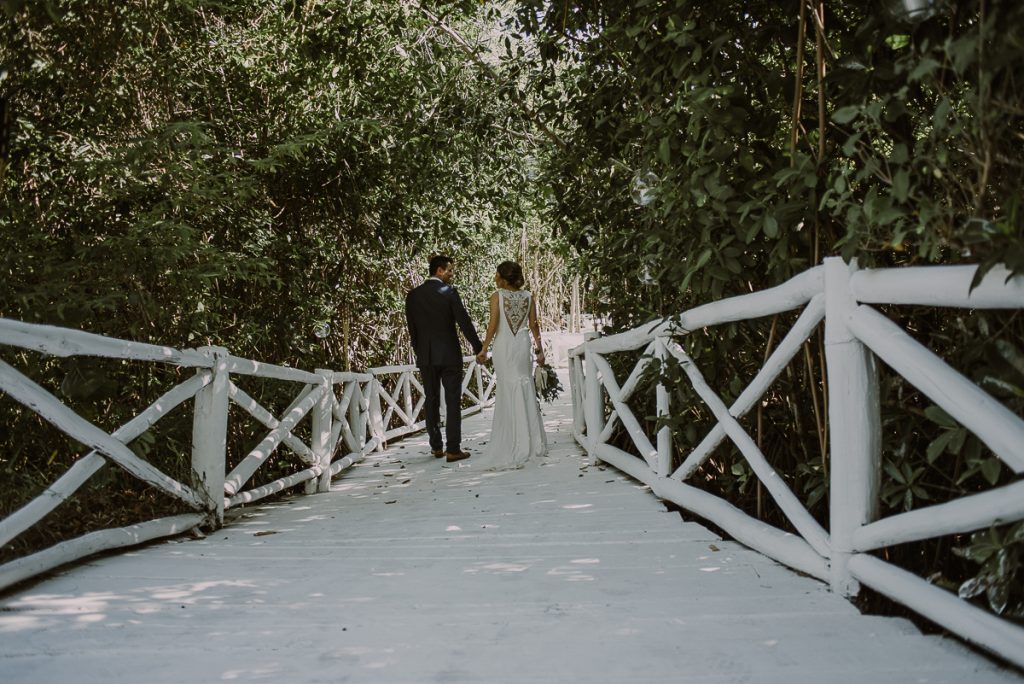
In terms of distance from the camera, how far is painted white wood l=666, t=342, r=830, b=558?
3104 millimetres

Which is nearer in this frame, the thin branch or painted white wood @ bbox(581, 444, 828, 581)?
painted white wood @ bbox(581, 444, 828, 581)

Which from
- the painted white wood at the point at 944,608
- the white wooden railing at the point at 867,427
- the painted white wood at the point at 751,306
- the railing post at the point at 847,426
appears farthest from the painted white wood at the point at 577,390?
the painted white wood at the point at 944,608

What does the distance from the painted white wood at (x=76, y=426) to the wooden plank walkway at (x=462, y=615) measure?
327mm

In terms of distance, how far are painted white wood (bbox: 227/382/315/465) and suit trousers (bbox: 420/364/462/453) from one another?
1.93 meters

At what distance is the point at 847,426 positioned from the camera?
283 cm

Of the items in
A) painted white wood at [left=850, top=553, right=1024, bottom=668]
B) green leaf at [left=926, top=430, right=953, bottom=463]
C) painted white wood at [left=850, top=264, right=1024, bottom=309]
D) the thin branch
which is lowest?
painted white wood at [left=850, top=553, right=1024, bottom=668]

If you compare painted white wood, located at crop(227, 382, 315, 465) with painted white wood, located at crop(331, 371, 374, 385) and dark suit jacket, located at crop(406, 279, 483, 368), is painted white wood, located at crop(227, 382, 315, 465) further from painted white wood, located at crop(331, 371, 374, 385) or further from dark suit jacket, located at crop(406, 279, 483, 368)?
dark suit jacket, located at crop(406, 279, 483, 368)

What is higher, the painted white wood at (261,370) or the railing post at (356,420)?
the painted white wood at (261,370)

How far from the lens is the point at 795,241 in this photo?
352 cm

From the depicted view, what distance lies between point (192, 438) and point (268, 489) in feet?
2.71

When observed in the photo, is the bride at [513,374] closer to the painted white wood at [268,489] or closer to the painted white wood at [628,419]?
the painted white wood at [628,419]

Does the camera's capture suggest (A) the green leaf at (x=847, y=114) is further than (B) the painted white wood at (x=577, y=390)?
No

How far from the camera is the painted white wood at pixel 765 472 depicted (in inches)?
122

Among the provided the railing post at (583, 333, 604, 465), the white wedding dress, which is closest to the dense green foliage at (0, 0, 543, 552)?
the white wedding dress
